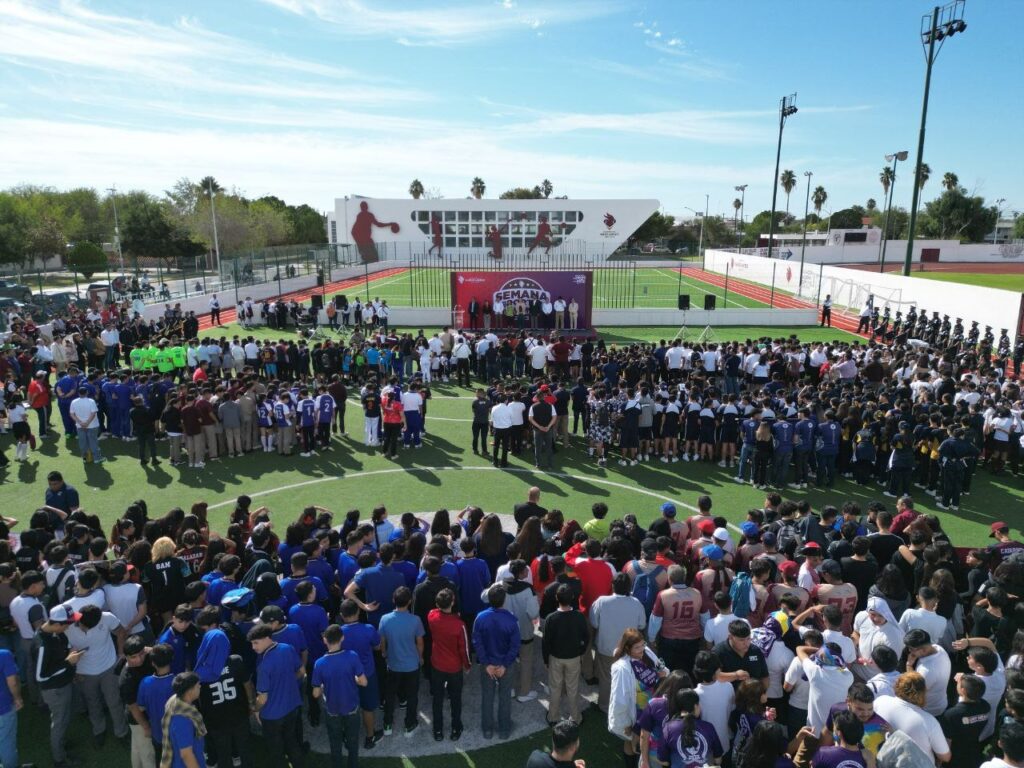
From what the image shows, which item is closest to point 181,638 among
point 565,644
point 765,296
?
point 565,644

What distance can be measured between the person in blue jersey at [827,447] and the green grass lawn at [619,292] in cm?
2004

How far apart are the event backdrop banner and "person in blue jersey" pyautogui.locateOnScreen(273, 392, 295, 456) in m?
12.7

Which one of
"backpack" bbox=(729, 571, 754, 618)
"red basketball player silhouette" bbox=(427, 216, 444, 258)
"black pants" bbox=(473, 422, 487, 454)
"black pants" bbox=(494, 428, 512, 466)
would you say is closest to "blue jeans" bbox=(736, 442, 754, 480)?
"black pants" bbox=(494, 428, 512, 466)

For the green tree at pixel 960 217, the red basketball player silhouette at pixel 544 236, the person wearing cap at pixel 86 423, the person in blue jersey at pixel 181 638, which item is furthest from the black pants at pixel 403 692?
the green tree at pixel 960 217

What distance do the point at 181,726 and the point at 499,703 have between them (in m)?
2.68

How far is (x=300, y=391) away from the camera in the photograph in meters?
14.1

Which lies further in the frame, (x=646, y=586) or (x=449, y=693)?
(x=646, y=586)

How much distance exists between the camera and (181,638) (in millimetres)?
5512

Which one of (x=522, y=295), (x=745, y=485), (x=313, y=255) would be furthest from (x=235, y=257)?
(x=745, y=485)

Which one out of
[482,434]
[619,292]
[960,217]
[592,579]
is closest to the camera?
[592,579]

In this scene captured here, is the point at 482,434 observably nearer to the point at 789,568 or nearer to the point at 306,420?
the point at 306,420

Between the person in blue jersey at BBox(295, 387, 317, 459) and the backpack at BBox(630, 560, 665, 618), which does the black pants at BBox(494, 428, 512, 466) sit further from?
the backpack at BBox(630, 560, 665, 618)

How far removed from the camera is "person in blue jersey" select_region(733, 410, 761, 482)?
12.1 meters

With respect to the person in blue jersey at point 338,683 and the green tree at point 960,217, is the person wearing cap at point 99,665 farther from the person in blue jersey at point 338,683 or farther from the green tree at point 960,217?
the green tree at point 960,217
